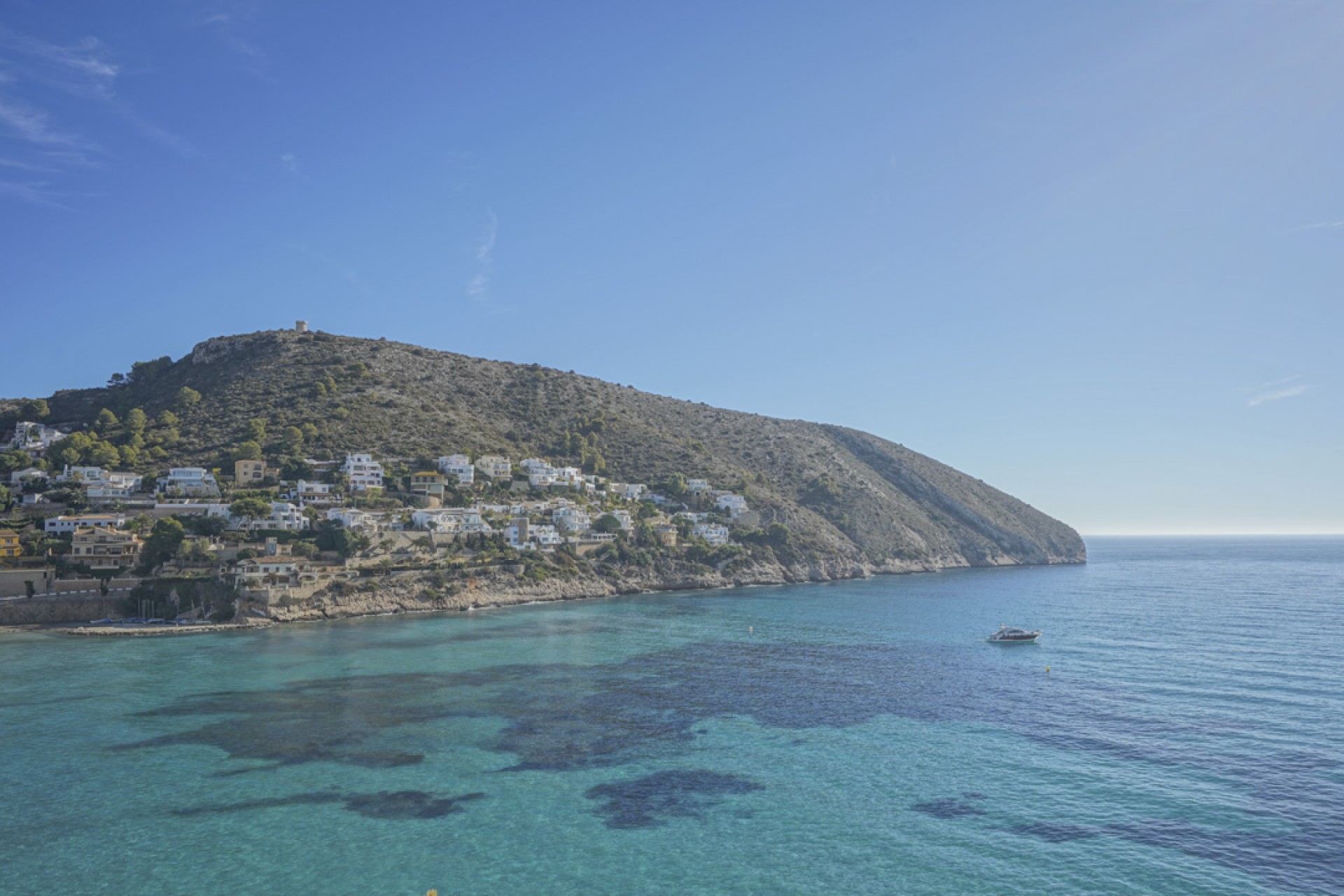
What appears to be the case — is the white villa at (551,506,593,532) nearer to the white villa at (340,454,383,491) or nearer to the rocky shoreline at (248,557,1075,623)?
the rocky shoreline at (248,557,1075,623)

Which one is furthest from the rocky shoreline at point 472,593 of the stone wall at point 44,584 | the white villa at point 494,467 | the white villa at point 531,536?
the white villa at point 494,467

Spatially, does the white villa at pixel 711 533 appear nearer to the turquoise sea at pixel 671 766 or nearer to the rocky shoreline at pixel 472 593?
the rocky shoreline at pixel 472 593

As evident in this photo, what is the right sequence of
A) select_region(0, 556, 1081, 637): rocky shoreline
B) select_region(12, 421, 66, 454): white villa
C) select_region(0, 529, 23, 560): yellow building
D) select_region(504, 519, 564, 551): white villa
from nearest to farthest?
select_region(0, 556, 1081, 637): rocky shoreline → select_region(0, 529, 23, 560): yellow building → select_region(504, 519, 564, 551): white villa → select_region(12, 421, 66, 454): white villa

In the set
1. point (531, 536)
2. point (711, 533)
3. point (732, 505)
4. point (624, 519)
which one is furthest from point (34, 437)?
point (732, 505)

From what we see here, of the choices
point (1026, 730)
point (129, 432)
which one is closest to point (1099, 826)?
point (1026, 730)

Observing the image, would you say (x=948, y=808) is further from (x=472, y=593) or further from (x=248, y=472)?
(x=248, y=472)

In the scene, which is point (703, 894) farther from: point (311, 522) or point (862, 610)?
point (311, 522)

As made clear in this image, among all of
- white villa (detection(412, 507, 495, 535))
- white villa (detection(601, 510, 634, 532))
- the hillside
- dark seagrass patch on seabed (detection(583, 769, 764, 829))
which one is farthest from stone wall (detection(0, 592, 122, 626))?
dark seagrass patch on seabed (detection(583, 769, 764, 829))
